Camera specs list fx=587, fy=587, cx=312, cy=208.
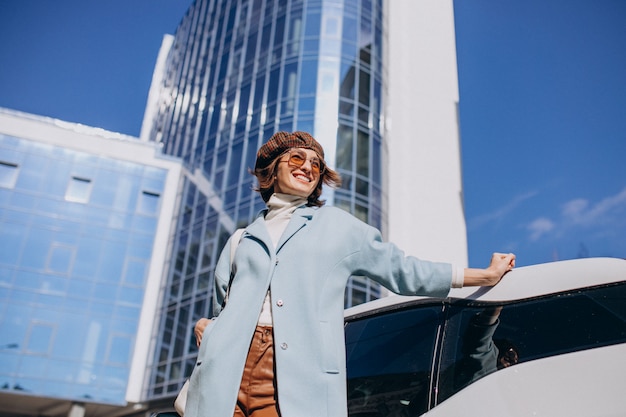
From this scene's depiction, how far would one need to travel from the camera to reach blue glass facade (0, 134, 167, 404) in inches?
866

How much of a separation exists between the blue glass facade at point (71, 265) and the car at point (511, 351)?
→ 72.9 feet

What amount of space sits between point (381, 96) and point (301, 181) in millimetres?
20586

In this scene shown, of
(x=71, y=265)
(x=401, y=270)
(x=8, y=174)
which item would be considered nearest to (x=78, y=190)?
(x=8, y=174)

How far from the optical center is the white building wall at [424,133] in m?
22.3

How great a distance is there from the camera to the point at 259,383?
173cm

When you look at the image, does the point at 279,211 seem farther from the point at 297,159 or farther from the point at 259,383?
the point at 259,383

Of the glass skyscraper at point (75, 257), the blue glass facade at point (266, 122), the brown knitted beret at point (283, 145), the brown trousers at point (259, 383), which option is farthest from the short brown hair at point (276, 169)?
the glass skyscraper at point (75, 257)

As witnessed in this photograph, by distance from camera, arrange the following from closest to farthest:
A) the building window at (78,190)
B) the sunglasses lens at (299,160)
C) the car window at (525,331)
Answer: the car window at (525,331), the sunglasses lens at (299,160), the building window at (78,190)

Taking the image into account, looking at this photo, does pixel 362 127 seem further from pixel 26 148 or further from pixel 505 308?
pixel 505 308

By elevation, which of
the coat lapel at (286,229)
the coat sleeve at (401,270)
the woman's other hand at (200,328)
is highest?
the coat lapel at (286,229)

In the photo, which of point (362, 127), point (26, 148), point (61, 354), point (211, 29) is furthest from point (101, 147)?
point (362, 127)

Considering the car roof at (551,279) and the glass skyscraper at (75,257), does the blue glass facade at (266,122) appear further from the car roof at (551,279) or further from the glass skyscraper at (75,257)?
the car roof at (551,279)

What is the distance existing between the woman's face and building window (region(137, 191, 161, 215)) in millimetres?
24236

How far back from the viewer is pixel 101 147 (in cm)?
2627
